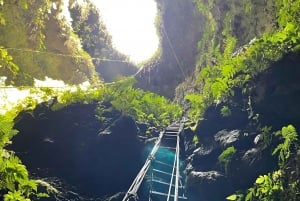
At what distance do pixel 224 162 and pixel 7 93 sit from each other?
758 cm

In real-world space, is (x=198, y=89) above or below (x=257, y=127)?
above

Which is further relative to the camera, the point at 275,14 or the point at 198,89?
the point at 198,89

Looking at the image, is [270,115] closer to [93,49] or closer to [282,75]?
[282,75]

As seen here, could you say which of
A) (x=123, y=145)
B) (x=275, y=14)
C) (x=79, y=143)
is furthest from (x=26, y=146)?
(x=275, y=14)

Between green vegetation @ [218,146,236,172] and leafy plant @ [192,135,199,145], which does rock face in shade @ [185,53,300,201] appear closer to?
green vegetation @ [218,146,236,172]

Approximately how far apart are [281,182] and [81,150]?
5492 mm

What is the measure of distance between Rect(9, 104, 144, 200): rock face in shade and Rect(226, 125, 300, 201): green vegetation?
13.9 ft

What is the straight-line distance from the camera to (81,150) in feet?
33.4

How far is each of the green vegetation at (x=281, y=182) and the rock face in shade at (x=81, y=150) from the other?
13.9 feet

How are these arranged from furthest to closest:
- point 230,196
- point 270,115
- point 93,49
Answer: point 93,49 → point 270,115 → point 230,196

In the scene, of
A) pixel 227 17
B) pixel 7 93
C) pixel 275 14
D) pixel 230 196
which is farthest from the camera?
pixel 227 17

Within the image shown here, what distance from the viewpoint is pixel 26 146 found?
10039mm

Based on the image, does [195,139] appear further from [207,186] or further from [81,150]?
[81,150]

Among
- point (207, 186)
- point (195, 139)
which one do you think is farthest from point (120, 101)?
point (207, 186)
